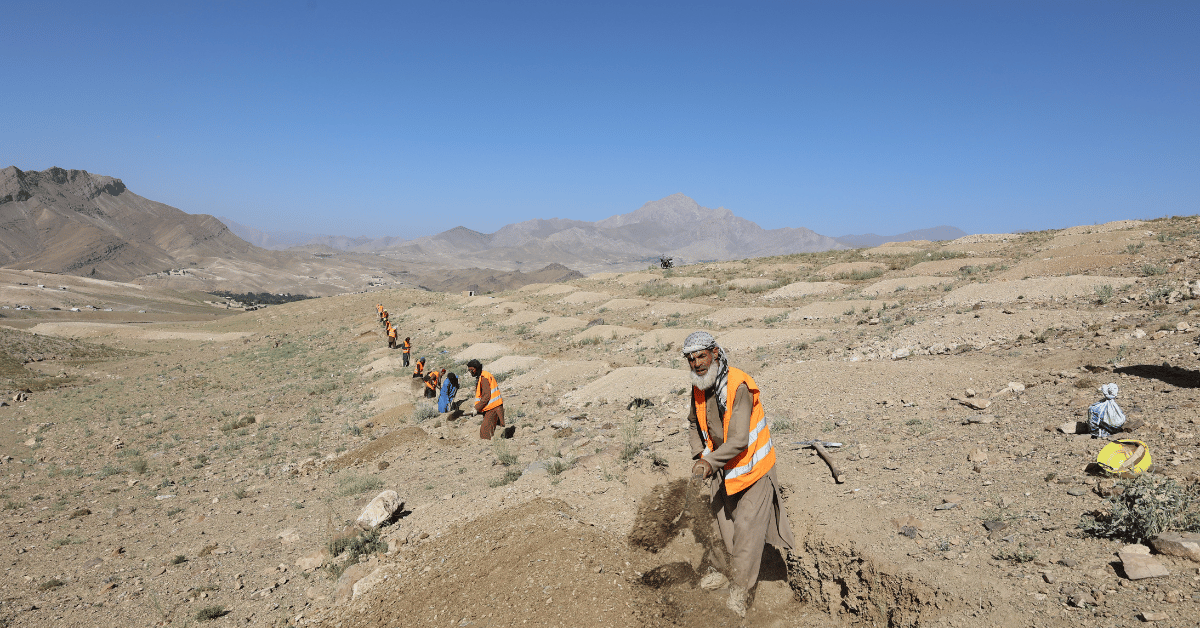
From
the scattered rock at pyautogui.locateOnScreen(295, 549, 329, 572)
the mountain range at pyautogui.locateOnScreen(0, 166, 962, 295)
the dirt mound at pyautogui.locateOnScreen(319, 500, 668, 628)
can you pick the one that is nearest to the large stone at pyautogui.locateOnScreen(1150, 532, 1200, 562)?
the dirt mound at pyautogui.locateOnScreen(319, 500, 668, 628)

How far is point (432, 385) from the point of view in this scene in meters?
13.3

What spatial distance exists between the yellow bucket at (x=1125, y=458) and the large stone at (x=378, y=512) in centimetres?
656

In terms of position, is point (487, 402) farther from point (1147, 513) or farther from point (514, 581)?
point (1147, 513)

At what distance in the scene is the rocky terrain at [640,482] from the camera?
387 centimetres

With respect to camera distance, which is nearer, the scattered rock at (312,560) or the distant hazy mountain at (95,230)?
the scattered rock at (312,560)

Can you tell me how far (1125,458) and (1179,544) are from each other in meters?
1.43

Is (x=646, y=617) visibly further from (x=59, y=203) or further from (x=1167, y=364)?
(x=59, y=203)

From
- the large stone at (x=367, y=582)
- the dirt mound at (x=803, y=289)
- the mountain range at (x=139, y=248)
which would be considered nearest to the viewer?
the large stone at (x=367, y=582)

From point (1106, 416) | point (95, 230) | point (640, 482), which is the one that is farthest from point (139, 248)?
point (1106, 416)

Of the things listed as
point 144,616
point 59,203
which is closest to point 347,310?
point 144,616

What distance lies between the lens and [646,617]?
3.83m

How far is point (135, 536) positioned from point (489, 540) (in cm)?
539

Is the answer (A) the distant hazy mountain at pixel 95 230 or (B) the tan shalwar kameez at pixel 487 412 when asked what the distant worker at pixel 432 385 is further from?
(A) the distant hazy mountain at pixel 95 230

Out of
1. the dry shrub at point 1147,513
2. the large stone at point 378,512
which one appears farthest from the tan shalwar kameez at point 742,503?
the large stone at point 378,512
